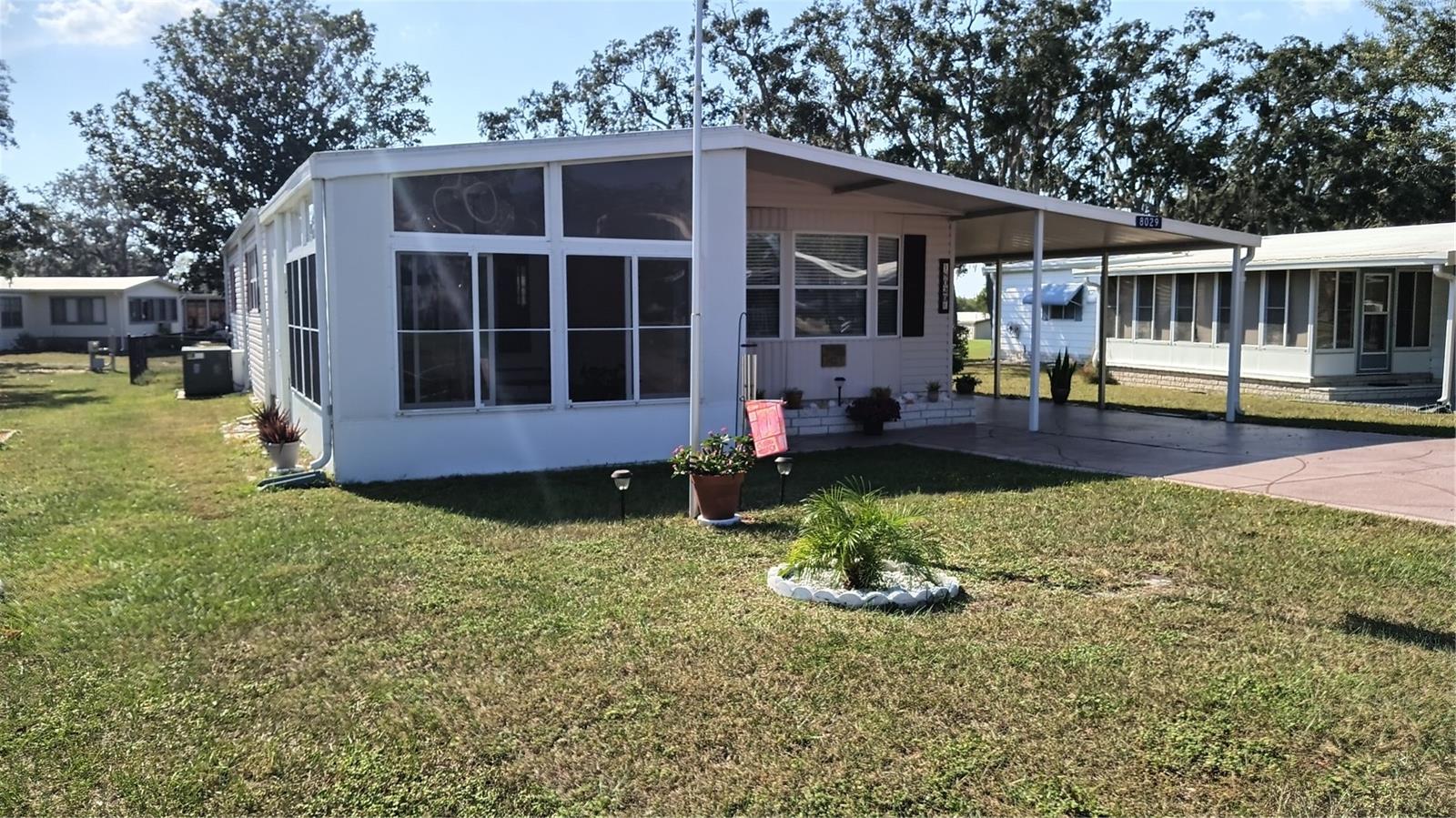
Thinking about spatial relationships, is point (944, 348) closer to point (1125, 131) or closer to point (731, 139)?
point (731, 139)

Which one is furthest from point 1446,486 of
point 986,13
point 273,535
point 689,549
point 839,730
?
point 986,13

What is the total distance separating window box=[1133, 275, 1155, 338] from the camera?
20.4 meters

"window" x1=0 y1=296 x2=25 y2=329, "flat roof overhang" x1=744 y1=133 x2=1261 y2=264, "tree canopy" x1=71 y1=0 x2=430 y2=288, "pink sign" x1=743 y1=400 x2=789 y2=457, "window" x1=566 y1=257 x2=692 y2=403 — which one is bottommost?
"pink sign" x1=743 y1=400 x2=789 y2=457

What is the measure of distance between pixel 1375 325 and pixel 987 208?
29.8ft

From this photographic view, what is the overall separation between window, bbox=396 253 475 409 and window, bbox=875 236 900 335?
5914mm

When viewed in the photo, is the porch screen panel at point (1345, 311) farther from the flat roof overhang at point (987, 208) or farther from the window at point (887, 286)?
the window at point (887, 286)

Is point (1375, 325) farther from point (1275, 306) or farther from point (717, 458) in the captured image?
point (717, 458)

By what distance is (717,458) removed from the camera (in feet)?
23.3

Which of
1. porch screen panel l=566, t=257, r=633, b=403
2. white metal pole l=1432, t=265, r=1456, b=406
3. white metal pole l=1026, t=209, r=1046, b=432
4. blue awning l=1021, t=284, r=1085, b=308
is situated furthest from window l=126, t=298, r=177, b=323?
white metal pole l=1432, t=265, r=1456, b=406

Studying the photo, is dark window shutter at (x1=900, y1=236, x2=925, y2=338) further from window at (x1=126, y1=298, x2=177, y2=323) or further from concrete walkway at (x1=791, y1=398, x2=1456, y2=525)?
window at (x1=126, y1=298, x2=177, y2=323)

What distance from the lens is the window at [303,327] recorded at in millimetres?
9695

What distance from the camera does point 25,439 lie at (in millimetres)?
12156

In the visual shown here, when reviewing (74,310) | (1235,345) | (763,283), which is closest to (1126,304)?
(1235,345)

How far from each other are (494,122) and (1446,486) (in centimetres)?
2963
